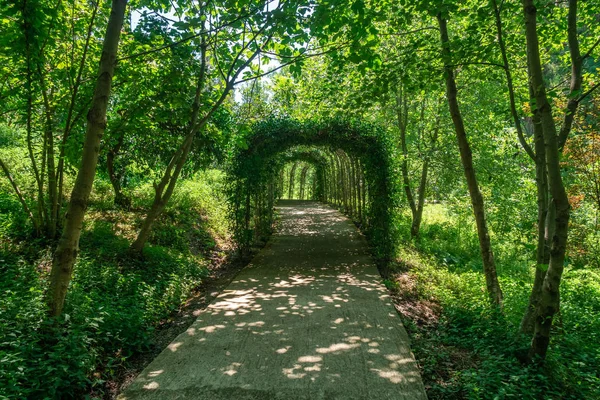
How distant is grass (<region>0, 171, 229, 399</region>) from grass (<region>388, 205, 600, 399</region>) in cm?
303

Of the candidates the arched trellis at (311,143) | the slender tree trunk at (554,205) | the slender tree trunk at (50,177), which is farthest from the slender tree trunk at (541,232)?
the slender tree trunk at (50,177)

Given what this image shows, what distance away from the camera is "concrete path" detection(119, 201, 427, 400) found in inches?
118

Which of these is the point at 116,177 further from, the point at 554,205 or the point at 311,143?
the point at 554,205

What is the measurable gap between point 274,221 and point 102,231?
7664 mm

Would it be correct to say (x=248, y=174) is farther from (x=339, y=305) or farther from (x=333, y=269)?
(x=339, y=305)

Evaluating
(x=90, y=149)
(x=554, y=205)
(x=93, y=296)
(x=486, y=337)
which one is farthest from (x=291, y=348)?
(x=554, y=205)

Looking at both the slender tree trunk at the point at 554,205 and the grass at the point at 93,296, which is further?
the slender tree trunk at the point at 554,205

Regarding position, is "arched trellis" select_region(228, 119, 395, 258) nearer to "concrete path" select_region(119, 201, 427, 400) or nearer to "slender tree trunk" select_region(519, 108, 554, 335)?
"concrete path" select_region(119, 201, 427, 400)

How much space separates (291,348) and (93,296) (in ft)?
8.05

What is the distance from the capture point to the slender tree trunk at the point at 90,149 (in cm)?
304

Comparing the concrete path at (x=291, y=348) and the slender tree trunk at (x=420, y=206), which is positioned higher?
the slender tree trunk at (x=420, y=206)

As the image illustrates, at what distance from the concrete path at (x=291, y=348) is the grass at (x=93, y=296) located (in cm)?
52

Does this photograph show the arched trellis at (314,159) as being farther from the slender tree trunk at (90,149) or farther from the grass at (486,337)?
the slender tree trunk at (90,149)

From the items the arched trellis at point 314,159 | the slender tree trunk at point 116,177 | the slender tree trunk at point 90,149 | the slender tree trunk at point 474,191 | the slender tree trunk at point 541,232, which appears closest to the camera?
the slender tree trunk at point 90,149
